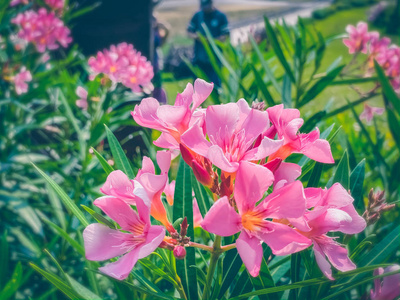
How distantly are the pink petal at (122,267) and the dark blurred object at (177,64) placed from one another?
653cm

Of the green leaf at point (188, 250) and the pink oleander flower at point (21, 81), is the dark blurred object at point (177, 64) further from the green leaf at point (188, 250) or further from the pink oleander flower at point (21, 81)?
the green leaf at point (188, 250)

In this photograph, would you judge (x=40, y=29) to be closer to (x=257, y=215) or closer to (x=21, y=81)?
(x=21, y=81)

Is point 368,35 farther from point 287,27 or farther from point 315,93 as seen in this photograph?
point 315,93

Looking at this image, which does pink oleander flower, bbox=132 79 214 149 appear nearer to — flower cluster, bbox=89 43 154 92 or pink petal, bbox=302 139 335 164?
pink petal, bbox=302 139 335 164

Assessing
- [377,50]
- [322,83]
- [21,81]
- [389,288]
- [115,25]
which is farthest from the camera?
[115,25]

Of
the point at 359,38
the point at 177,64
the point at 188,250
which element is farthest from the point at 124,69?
the point at 177,64

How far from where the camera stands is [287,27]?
123cm

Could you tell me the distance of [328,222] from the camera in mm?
416

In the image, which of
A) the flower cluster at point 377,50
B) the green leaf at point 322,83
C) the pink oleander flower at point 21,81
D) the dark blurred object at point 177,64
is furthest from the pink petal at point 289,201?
the dark blurred object at point 177,64

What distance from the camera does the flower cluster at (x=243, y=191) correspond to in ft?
1.34

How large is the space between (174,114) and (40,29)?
5.49ft

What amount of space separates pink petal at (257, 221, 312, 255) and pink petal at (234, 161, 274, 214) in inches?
1.4

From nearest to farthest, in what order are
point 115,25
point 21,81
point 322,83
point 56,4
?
point 322,83
point 21,81
point 56,4
point 115,25

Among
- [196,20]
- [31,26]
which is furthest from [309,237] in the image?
[196,20]
